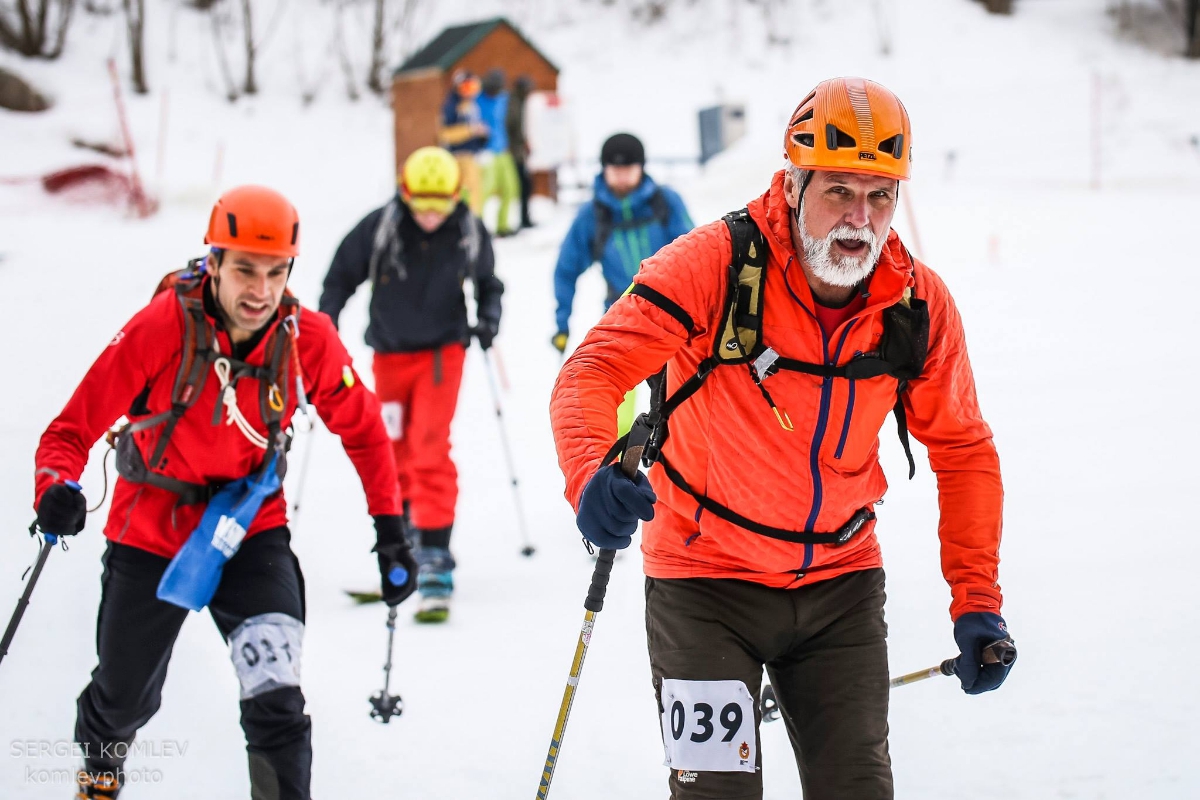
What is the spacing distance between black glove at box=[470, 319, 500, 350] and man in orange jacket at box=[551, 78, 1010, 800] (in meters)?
3.73

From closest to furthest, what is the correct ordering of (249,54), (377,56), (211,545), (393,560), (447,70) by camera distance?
(211,545), (393,560), (447,70), (249,54), (377,56)

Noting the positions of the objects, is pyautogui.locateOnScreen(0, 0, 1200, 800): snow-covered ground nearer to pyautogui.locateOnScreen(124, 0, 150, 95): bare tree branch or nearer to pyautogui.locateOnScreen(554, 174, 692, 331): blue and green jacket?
pyautogui.locateOnScreen(124, 0, 150, 95): bare tree branch

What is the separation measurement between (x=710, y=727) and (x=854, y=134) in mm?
1400

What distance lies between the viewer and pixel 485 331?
659 cm

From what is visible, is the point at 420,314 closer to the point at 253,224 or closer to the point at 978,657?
the point at 253,224

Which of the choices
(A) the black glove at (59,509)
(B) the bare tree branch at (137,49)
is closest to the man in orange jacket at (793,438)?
(A) the black glove at (59,509)

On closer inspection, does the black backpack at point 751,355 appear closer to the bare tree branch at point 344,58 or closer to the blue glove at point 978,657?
the blue glove at point 978,657

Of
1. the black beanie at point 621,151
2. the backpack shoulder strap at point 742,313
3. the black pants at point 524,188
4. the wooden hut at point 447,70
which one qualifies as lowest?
the backpack shoulder strap at point 742,313

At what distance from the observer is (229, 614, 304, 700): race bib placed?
319 cm

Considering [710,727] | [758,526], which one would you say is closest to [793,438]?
[758,526]

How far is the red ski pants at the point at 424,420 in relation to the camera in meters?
6.17

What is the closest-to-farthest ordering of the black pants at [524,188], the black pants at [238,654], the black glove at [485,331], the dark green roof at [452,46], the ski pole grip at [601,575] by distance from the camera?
the ski pole grip at [601,575] < the black pants at [238,654] < the black glove at [485,331] < the black pants at [524,188] < the dark green roof at [452,46]

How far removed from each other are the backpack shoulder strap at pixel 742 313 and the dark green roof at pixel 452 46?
691 inches

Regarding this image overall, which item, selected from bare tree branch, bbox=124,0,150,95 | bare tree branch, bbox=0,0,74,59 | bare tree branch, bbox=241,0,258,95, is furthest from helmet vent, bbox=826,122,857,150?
bare tree branch, bbox=241,0,258,95
